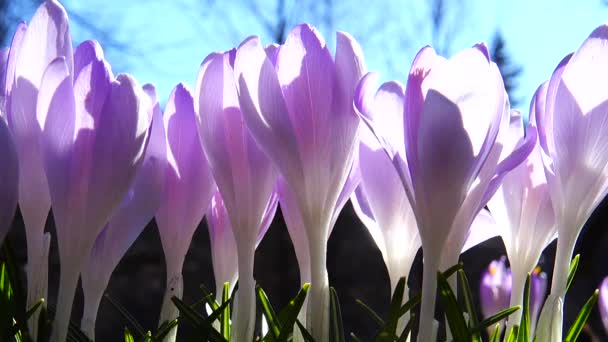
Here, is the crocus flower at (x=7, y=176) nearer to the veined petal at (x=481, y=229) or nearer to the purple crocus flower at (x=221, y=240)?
the purple crocus flower at (x=221, y=240)

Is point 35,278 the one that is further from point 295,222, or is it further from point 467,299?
point 467,299

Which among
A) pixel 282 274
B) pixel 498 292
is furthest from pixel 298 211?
pixel 282 274

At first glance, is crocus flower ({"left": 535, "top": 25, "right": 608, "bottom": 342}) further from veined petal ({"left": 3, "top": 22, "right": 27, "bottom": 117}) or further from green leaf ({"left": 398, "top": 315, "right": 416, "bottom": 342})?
veined petal ({"left": 3, "top": 22, "right": 27, "bottom": 117})

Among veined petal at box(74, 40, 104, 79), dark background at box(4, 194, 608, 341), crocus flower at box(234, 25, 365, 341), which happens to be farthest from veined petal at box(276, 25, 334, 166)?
dark background at box(4, 194, 608, 341)

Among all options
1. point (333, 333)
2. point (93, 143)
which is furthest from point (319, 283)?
point (93, 143)

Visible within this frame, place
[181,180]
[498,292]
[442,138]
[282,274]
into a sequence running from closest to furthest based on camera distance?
[442,138], [181,180], [498,292], [282,274]

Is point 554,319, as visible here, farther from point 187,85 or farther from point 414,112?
point 187,85
